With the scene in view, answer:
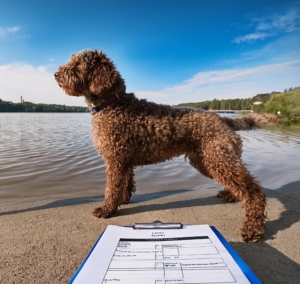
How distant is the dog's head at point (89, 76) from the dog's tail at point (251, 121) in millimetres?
1765

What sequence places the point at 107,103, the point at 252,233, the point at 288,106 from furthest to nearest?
1. the point at 288,106
2. the point at 107,103
3. the point at 252,233

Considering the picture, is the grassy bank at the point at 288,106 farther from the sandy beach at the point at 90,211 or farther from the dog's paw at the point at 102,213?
the dog's paw at the point at 102,213

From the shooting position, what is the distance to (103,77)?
3605mm

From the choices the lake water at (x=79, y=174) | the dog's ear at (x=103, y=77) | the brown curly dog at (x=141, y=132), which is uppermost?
the dog's ear at (x=103, y=77)

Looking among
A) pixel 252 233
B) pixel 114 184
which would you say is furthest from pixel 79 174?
pixel 252 233

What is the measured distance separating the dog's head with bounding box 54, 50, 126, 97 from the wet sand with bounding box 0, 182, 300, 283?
1.77 metres

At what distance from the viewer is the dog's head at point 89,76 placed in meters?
3.61

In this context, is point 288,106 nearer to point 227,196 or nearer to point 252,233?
point 227,196

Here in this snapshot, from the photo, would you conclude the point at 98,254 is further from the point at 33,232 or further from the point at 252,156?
the point at 252,156

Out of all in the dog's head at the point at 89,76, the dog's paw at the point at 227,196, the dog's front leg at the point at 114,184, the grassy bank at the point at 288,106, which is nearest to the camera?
the dog's front leg at the point at 114,184

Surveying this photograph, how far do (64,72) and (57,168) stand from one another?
335 cm

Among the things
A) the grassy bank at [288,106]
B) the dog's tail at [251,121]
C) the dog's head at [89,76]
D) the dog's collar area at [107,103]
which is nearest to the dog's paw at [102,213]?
the dog's collar area at [107,103]

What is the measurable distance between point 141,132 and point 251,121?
69.0 inches

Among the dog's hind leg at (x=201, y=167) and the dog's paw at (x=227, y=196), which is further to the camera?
the dog's paw at (x=227, y=196)
